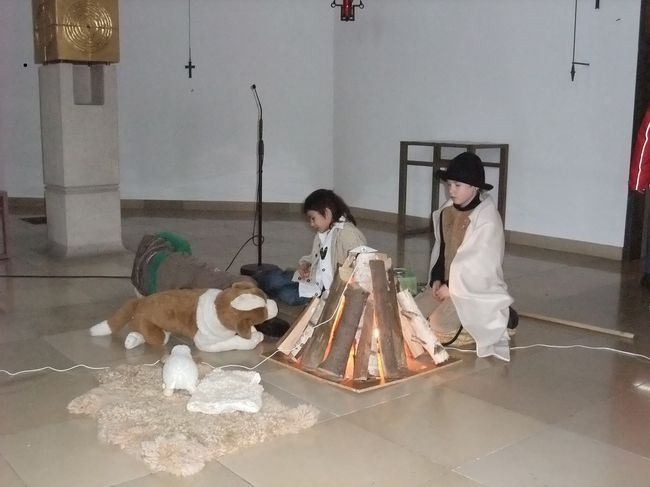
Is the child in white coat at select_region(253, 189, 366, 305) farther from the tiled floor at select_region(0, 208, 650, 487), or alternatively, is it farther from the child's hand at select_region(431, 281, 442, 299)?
the tiled floor at select_region(0, 208, 650, 487)

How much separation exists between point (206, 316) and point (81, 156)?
3.00 metres

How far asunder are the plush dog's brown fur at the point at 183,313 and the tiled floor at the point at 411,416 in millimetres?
142

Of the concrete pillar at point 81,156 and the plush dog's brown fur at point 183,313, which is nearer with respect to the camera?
the plush dog's brown fur at point 183,313

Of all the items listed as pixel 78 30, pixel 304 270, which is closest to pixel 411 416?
pixel 304 270

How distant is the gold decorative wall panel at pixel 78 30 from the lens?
230 inches

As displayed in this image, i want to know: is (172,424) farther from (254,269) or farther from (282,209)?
(282,209)

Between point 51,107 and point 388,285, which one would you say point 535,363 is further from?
point 51,107

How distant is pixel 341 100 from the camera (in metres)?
8.88

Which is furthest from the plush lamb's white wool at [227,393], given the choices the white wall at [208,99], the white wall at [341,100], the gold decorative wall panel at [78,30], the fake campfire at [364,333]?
the white wall at [208,99]

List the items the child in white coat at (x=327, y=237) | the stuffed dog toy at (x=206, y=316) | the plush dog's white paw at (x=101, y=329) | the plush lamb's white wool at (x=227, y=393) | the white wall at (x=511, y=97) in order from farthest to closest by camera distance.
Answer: the white wall at (x=511, y=97)
the child in white coat at (x=327, y=237)
the plush dog's white paw at (x=101, y=329)
the stuffed dog toy at (x=206, y=316)
the plush lamb's white wool at (x=227, y=393)

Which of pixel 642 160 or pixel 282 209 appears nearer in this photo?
pixel 642 160

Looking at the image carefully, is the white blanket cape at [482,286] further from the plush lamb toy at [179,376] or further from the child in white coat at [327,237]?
the plush lamb toy at [179,376]

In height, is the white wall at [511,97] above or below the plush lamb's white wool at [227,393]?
above

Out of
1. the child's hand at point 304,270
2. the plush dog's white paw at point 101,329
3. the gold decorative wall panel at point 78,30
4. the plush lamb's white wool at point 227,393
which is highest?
the gold decorative wall panel at point 78,30
